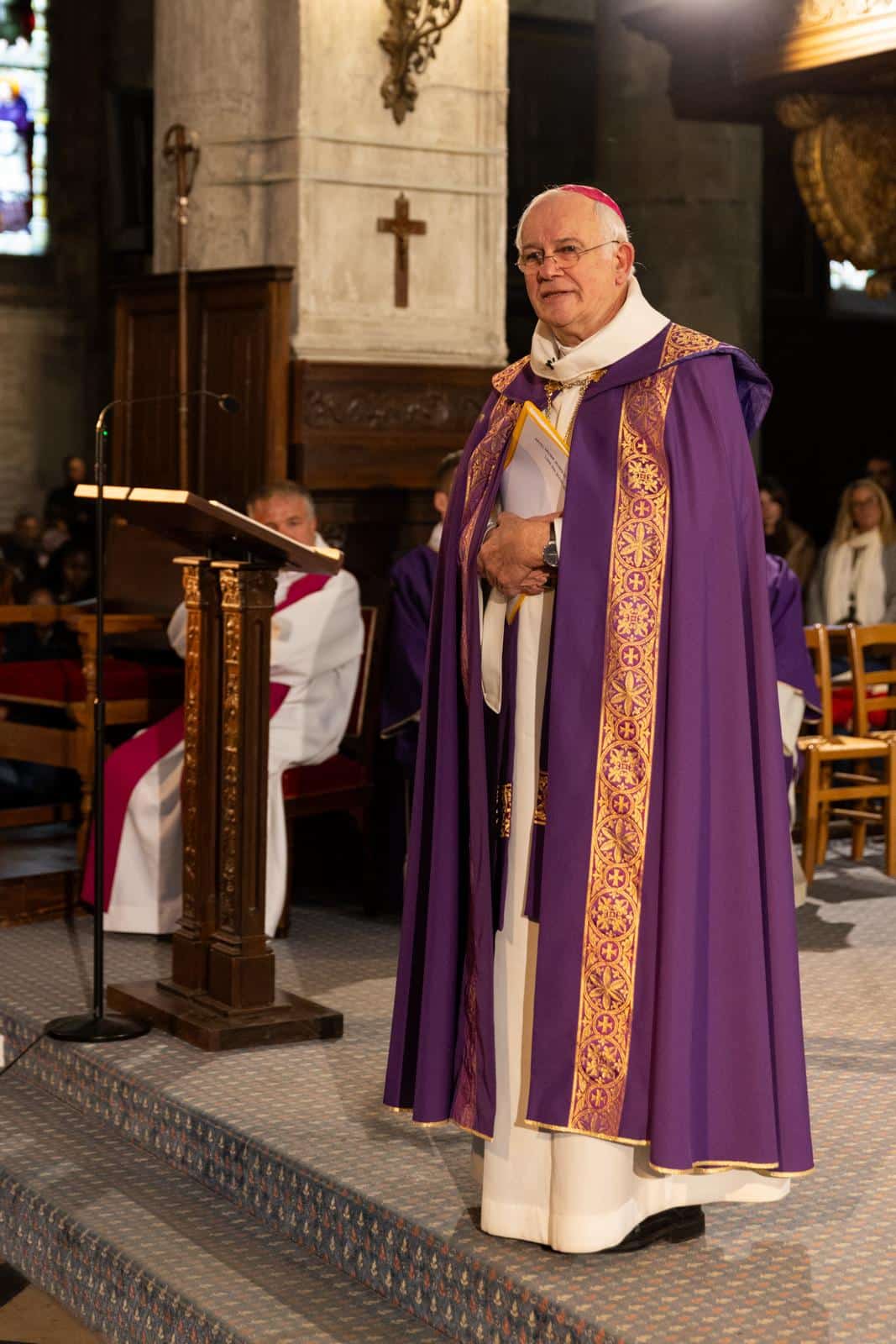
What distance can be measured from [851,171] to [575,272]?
618 cm

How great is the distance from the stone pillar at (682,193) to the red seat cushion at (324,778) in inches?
258

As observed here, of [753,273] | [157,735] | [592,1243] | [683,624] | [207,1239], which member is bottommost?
[207,1239]

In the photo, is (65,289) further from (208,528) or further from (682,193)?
(208,528)

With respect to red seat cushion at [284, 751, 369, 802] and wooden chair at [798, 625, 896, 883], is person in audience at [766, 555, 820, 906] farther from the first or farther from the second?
red seat cushion at [284, 751, 369, 802]

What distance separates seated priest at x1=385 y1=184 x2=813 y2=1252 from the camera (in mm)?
3303

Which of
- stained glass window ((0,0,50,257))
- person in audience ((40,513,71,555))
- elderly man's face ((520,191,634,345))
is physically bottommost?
person in audience ((40,513,71,555))

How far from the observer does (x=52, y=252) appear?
17234 millimetres

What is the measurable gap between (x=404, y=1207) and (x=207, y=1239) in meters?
0.56

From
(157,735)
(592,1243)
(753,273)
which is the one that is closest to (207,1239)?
(592,1243)

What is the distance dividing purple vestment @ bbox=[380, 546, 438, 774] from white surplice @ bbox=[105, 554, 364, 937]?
0.43ft

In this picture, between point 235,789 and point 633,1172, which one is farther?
point 235,789

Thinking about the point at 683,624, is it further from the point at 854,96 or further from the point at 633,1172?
the point at 854,96

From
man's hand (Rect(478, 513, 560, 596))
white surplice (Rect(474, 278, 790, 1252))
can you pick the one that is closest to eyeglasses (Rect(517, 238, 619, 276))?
white surplice (Rect(474, 278, 790, 1252))

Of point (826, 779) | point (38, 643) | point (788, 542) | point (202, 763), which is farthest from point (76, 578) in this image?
point (202, 763)
